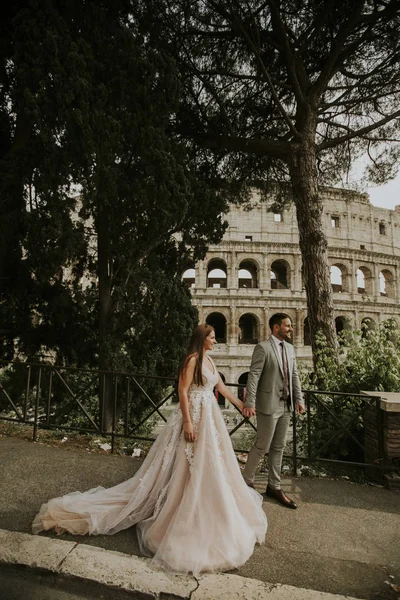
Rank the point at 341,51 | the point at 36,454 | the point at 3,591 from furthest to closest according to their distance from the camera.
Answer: the point at 341,51
the point at 36,454
the point at 3,591

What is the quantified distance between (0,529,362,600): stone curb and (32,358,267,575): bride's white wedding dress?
9 centimetres

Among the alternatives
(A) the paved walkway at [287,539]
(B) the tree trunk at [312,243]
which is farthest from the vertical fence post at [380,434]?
(B) the tree trunk at [312,243]

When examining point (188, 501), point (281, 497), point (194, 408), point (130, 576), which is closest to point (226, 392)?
point (194, 408)

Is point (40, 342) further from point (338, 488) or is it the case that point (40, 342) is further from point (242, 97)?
point (242, 97)

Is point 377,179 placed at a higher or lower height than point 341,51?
lower

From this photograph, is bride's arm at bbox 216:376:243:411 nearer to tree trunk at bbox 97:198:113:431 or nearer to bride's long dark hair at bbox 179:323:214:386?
bride's long dark hair at bbox 179:323:214:386

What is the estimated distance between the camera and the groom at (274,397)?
10.7ft

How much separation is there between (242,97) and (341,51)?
2.41m

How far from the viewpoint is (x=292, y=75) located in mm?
7465

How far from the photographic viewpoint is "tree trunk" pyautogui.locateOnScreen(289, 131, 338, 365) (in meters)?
6.99

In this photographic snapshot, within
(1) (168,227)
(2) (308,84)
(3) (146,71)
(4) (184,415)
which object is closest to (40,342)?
(1) (168,227)

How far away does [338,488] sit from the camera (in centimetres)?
373

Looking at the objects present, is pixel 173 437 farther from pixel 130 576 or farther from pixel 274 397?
pixel 274 397

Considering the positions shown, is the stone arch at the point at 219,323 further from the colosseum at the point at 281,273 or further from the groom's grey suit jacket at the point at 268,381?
the groom's grey suit jacket at the point at 268,381
